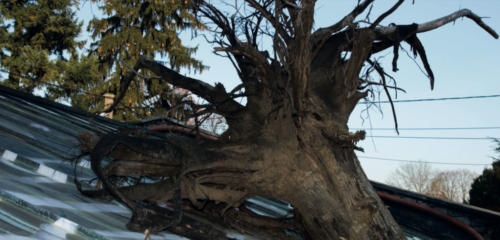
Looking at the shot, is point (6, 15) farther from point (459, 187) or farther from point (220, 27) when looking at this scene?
point (459, 187)

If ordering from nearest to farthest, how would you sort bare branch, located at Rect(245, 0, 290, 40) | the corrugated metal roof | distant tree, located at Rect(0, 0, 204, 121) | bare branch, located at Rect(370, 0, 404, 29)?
the corrugated metal roof → bare branch, located at Rect(245, 0, 290, 40) → bare branch, located at Rect(370, 0, 404, 29) → distant tree, located at Rect(0, 0, 204, 121)

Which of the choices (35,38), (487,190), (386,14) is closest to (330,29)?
(386,14)

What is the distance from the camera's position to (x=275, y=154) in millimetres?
4133

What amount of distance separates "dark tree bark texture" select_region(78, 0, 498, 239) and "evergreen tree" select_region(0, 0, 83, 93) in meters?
18.7

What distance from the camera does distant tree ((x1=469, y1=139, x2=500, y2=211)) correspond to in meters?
14.5

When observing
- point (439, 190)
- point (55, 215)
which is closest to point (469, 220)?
point (55, 215)

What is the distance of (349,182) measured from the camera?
13.3 feet

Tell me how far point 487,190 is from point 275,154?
13.9 meters

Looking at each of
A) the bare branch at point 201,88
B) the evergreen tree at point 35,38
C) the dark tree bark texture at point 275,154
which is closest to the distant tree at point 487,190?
the dark tree bark texture at point 275,154

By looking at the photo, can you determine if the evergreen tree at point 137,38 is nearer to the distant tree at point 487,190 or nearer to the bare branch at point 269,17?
the distant tree at point 487,190

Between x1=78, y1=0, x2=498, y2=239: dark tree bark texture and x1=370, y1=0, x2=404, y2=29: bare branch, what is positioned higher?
x1=370, y1=0, x2=404, y2=29: bare branch

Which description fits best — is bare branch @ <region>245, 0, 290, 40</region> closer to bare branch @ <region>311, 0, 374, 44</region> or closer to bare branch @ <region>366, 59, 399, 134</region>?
bare branch @ <region>311, 0, 374, 44</region>

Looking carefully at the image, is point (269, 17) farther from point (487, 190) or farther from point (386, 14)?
point (487, 190)

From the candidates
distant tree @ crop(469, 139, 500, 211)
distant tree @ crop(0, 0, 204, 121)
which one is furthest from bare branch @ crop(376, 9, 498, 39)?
distant tree @ crop(0, 0, 204, 121)
